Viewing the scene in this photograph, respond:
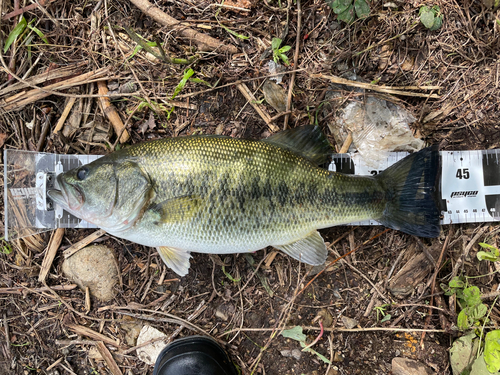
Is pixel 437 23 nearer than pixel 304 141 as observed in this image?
No

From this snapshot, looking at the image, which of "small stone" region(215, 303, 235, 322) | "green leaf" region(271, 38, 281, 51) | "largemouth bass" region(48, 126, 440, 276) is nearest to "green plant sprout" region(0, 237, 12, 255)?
"largemouth bass" region(48, 126, 440, 276)

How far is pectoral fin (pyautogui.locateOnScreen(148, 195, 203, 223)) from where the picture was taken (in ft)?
8.04

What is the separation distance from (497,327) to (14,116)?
5.15 m

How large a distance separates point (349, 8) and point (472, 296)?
2852mm

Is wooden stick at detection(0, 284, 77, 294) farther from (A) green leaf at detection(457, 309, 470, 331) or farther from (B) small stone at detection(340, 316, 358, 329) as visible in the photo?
(A) green leaf at detection(457, 309, 470, 331)

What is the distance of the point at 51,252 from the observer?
10.3ft

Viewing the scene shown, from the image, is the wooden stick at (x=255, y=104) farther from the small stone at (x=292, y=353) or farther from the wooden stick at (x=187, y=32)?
the small stone at (x=292, y=353)

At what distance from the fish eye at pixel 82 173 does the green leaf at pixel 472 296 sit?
351 centimetres

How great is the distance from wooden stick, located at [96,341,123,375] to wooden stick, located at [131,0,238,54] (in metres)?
3.14

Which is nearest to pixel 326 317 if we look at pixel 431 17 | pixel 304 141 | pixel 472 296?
pixel 472 296

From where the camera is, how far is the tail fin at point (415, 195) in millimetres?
2725

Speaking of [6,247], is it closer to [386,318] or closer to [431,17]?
[386,318]

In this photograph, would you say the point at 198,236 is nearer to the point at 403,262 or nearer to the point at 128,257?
the point at 128,257

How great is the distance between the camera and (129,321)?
3.08 m
